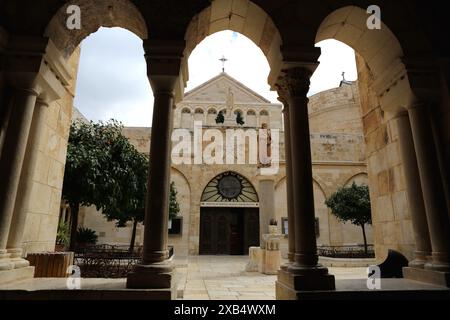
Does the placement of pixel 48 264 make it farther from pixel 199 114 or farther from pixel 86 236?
pixel 199 114

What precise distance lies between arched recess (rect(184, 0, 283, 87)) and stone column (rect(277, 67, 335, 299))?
369 mm

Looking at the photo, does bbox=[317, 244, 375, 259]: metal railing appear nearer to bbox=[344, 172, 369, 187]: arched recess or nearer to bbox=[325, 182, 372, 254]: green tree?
bbox=[325, 182, 372, 254]: green tree

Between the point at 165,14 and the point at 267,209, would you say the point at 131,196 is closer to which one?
the point at 267,209

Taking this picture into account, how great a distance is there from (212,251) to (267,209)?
6.82 metres

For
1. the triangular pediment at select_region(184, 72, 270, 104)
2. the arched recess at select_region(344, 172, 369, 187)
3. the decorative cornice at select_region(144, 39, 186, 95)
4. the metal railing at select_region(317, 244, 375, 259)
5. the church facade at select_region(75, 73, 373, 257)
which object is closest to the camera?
the decorative cornice at select_region(144, 39, 186, 95)

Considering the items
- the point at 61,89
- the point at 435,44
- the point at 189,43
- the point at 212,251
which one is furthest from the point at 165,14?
the point at 212,251

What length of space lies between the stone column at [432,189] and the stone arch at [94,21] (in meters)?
3.31

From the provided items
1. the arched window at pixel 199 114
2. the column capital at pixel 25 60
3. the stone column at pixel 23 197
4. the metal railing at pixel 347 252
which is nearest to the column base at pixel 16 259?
the stone column at pixel 23 197

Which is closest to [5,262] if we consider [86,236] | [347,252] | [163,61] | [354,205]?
[163,61]

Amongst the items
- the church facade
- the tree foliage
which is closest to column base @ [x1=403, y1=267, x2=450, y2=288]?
the tree foliage

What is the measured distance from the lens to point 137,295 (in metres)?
2.64

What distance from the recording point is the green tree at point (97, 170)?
7496mm

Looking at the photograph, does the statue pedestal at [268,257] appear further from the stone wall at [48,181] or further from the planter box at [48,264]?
the planter box at [48,264]

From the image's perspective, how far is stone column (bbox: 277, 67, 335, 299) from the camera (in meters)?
2.89
